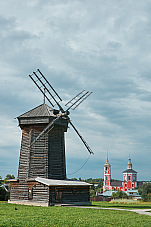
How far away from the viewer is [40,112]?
29562 millimetres

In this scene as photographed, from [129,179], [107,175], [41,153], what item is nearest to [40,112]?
[41,153]

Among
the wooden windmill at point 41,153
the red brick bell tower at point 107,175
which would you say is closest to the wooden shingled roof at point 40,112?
the wooden windmill at point 41,153

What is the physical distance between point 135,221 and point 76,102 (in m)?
16.8

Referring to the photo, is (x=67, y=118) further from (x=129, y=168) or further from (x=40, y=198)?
(x=129, y=168)

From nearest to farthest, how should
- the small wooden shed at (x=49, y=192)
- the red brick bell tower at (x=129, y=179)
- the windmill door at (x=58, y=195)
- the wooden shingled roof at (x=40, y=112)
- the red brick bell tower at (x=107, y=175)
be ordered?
the small wooden shed at (x=49, y=192), the windmill door at (x=58, y=195), the wooden shingled roof at (x=40, y=112), the red brick bell tower at (x=129, y=179), the red brick bell tower at (x=107, y=175)

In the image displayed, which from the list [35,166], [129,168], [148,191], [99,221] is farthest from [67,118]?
[129,168]

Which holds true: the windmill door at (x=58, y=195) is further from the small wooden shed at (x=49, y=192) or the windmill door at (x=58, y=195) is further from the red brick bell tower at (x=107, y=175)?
the red brick bell tower at (x=107, y=175)

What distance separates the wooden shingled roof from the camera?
29025 mm

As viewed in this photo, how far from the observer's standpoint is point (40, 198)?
2595cm

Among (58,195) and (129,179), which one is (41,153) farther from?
(129,179)

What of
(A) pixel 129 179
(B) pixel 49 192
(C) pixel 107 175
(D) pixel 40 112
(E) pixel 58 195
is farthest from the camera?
(C) pixel 107 175

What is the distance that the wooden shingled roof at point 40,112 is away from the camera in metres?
29.0

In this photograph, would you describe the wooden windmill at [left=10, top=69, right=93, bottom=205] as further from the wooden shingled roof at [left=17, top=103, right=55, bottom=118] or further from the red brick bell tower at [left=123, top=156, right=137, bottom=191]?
the red brick bell tower at [left=123, top=156, right=137, bottom=191]

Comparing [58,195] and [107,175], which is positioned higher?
[58,195]
